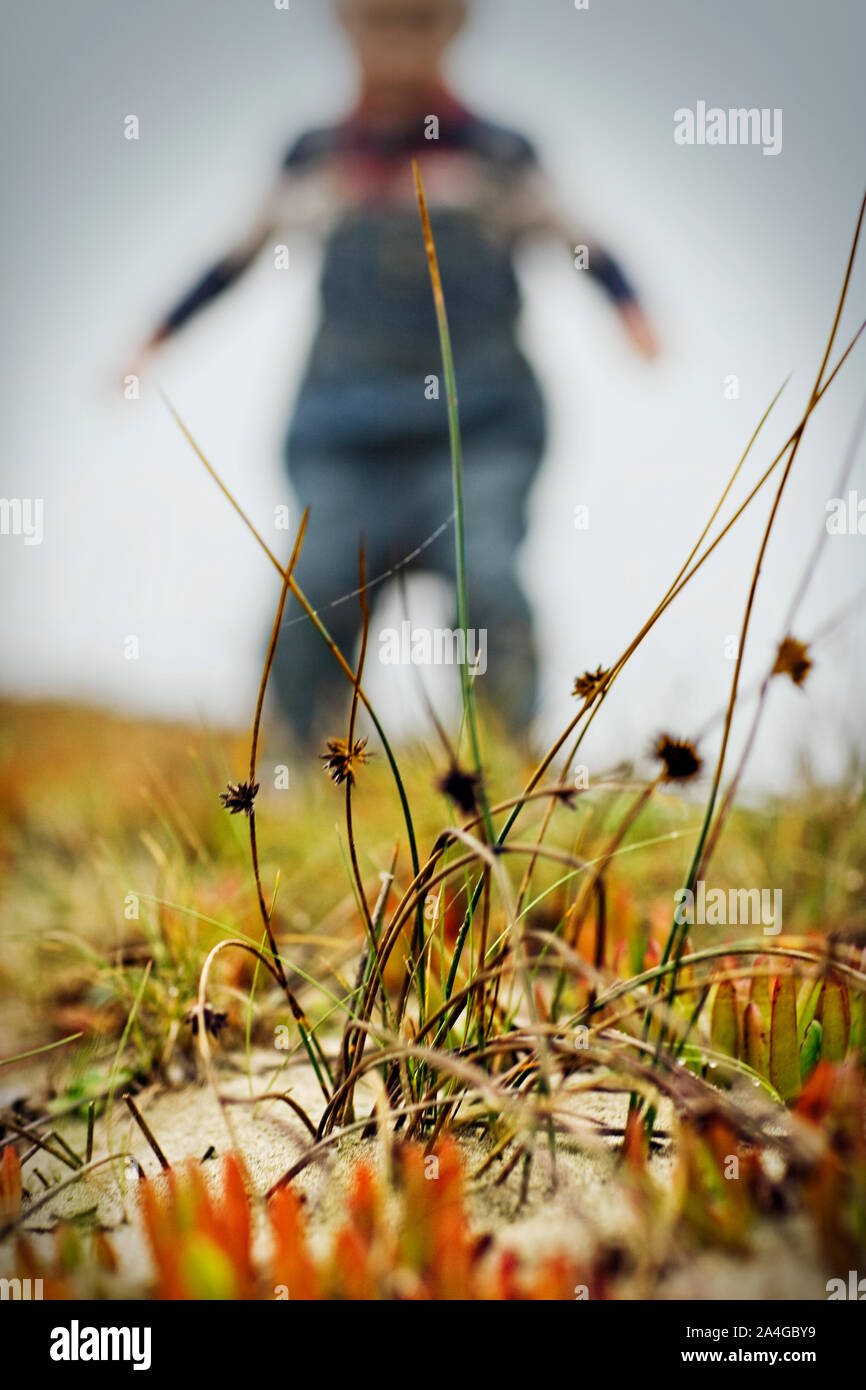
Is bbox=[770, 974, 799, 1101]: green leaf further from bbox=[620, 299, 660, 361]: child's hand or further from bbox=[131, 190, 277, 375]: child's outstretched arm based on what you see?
bbox=[131, 190, 277, 375]: child's outstretched arm

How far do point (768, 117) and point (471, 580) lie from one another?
6.90ft

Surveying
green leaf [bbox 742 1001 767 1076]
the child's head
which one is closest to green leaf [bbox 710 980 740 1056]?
green leaf [bbox 742 1001 767 1076]

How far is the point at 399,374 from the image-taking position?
3369 mm

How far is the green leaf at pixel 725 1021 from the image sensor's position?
2.93 feet

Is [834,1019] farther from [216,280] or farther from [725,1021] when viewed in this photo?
[216,280]

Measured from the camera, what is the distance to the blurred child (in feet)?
9.17

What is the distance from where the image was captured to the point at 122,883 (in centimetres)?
138

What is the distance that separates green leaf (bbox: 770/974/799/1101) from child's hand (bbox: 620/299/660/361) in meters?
1.83

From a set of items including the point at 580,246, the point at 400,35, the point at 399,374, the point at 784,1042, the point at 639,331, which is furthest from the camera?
the point at 399,374

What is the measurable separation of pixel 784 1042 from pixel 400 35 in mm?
3262

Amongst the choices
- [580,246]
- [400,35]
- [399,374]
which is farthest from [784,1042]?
[400,35]

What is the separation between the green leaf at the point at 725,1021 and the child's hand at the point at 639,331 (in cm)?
181
